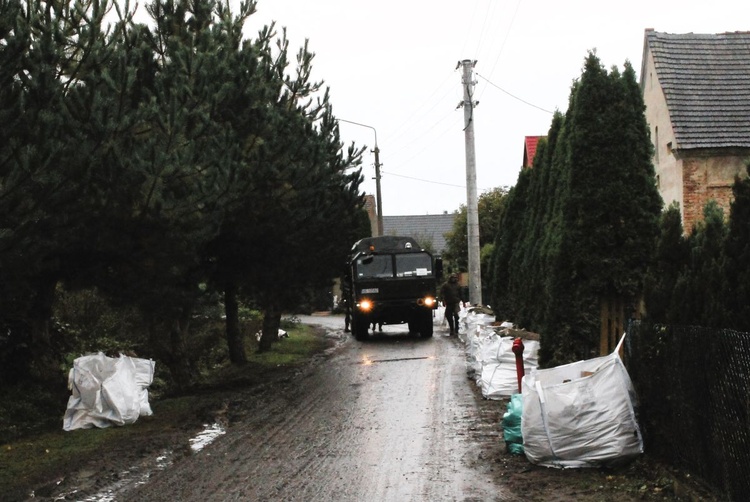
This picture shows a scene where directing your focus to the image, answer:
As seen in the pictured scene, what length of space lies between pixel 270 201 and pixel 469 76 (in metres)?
14.5

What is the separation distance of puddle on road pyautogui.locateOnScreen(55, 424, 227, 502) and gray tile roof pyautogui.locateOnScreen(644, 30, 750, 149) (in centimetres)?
1846

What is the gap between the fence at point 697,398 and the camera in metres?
6.09

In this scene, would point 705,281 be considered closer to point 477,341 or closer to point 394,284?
point 477,341

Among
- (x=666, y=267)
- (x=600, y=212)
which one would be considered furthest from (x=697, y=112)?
(x=666, y=267)

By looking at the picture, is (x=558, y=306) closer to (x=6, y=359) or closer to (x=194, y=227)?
(x=194, y=227)

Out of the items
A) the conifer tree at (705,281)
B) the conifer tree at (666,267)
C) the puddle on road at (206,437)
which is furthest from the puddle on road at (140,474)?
the conifer tree at (705,281)

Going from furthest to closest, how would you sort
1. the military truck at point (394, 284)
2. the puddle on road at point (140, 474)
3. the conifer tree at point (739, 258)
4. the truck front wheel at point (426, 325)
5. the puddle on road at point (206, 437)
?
the truck front wheel at point (426, 325), the military truck at point (394, 284), the puddle on road at point (206, 437), the puddle on road at point (140, 474), the conifer tree at point (739, 258)

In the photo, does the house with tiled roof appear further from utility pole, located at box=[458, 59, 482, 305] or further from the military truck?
the military truck

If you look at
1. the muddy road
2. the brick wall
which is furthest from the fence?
the brick wall

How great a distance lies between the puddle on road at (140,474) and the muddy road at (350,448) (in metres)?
0.12

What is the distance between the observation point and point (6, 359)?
49.0 feet

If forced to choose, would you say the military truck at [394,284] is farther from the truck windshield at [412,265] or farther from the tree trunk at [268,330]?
the tree trunk at [268,330]

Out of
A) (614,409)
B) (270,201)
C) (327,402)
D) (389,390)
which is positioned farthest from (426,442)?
(270,201)

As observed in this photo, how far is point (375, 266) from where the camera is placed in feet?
89.4
